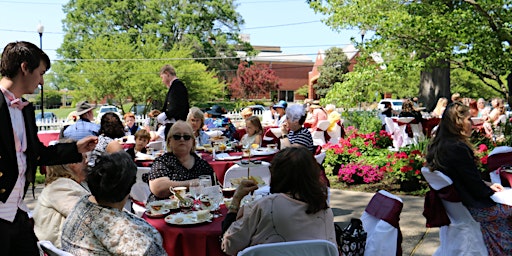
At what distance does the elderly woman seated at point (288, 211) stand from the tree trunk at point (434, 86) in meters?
18.1

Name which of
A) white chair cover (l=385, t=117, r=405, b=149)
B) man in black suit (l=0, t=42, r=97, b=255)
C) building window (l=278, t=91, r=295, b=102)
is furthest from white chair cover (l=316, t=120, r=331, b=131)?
building window (l=278, t=91, r=295, b=102)

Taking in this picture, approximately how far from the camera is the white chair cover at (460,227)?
356 centimetres

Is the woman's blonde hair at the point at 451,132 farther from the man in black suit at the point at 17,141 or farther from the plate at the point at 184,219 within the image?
the man in black suit at the point at 17,141

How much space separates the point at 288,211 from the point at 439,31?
578 cm

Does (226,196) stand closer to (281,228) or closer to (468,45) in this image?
(281,228)

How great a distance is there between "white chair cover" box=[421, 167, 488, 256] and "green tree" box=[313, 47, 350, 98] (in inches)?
1569

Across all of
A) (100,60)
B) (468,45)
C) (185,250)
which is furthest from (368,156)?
(100,60)

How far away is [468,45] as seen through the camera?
714 centimetres

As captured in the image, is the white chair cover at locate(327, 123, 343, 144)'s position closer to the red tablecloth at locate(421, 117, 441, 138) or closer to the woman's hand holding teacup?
the red tablecloth at locate(421, 117, 441, 138)

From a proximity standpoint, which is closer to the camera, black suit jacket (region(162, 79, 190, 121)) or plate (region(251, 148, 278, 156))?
plate (region(251, 148, 278, 156))

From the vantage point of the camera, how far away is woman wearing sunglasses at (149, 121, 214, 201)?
3.87 meters

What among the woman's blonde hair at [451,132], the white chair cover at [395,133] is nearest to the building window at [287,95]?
the white chair cover at [395,133]

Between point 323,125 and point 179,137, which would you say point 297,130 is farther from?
point 323,125

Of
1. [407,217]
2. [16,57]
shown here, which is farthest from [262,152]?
[16,57]
